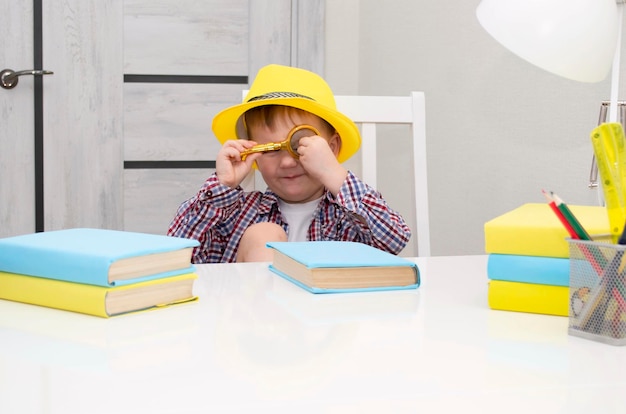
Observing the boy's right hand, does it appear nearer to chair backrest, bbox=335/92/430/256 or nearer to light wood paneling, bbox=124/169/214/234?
chair backrest, bbox=335/92/430/256

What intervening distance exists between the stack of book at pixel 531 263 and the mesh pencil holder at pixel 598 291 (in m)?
0.06

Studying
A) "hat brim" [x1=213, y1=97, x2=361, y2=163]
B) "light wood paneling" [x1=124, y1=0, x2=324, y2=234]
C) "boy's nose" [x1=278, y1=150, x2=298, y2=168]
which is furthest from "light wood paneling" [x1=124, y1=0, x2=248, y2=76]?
"boy's nose" [x1=278, y1=150, x2=298, y2=168]

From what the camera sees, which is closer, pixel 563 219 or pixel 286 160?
pixel 563 219

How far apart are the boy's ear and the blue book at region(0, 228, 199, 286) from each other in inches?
33.6

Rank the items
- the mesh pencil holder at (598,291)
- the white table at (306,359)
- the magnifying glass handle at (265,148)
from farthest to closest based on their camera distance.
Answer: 1. the magnifying glass handle at (265,148)
2. the mesh pencil holder at (598,291)
3. the white table at (306,359)

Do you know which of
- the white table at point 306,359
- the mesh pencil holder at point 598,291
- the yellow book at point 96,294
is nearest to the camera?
the white table at point 306,359

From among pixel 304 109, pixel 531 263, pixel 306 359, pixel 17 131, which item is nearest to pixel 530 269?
pixel 531 263

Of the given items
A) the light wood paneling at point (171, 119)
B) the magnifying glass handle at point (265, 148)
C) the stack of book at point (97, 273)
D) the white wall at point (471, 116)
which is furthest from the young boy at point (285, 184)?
the light wood paneling at point (171, 119)

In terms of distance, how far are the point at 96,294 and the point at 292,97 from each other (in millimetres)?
811

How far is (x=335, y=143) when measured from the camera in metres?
1.69

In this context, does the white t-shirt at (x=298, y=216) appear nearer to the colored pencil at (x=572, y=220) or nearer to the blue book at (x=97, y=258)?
the blue book at (x=97, y=258)

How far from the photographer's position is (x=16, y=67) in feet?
8.45

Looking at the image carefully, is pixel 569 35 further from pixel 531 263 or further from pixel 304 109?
pixel 304 109

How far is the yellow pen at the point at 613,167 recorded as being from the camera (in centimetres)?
65
